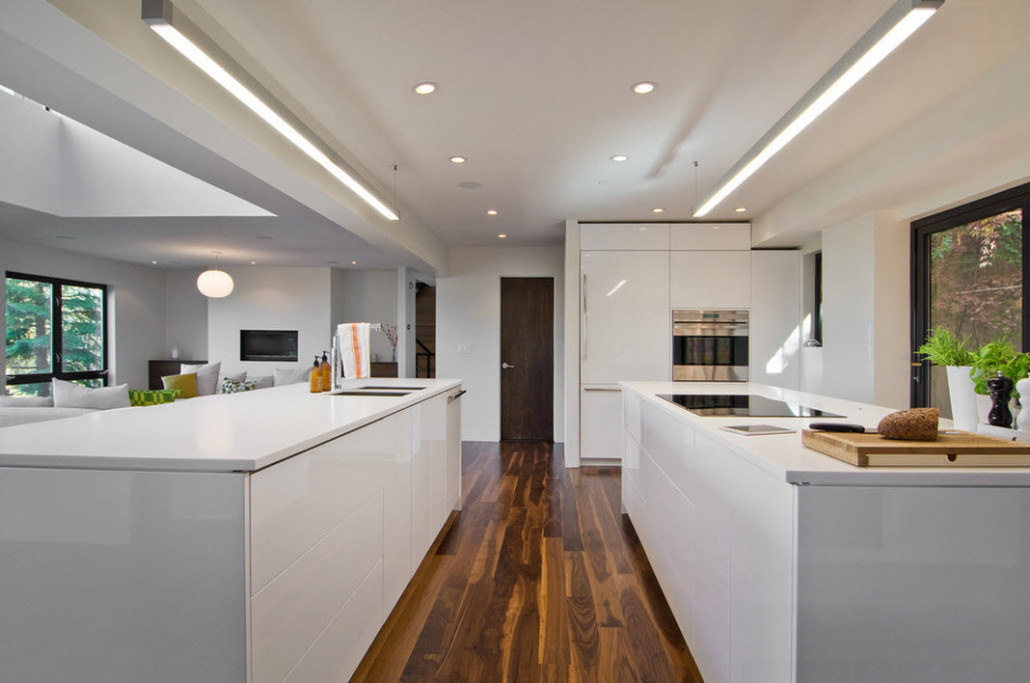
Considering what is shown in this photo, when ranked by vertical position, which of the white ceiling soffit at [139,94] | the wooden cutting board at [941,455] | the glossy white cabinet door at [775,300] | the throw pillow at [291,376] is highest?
the white ceiling soffit at [139,94]

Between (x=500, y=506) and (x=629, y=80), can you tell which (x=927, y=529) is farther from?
(x=500, y=506)

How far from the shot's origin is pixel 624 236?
525cm

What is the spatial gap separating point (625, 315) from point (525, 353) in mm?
1776

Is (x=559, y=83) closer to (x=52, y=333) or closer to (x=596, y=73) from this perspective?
(x=596, y=73)

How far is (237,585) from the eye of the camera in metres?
1.20

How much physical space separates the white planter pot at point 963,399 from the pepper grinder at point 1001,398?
9cm

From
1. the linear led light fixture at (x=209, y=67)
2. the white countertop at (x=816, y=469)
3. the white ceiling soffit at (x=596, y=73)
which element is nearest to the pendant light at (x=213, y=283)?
the white ceiling soffit at (x=596, y=73)

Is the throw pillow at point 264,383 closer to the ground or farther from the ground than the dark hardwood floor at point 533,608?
farther from the ground

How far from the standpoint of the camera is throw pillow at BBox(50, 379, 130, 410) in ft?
12.7

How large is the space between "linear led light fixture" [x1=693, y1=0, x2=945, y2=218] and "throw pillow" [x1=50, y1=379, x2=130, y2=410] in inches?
174

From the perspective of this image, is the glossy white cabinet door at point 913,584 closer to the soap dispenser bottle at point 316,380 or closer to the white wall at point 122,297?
the soap dispenser bottle at point 316,380

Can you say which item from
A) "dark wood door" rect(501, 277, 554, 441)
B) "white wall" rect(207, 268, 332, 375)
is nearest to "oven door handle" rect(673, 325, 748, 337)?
"dark wood door" rect(501, 277, 554, 441)

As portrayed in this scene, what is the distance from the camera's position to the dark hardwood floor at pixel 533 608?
196cm

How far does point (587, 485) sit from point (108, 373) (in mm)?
7271
